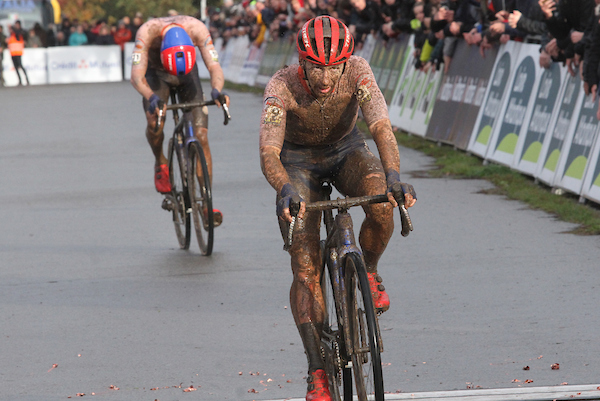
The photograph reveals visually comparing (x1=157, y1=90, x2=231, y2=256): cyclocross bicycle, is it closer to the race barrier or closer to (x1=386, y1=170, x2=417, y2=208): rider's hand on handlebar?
the race barrier

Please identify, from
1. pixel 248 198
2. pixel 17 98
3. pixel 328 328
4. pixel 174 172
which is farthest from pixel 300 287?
pixel 17 98

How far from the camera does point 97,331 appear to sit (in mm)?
6750

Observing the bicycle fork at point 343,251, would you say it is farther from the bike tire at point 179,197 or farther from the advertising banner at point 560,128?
the advertising banner at point 560,128

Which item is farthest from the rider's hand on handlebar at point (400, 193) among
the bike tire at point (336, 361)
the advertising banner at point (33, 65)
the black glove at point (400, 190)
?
the advertising banner at point (33, 65)

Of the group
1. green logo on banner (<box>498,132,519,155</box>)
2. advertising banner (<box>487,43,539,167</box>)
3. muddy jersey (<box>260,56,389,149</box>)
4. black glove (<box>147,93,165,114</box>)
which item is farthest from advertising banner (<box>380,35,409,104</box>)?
muddy jersey (<box>260,56,389,149</box>)

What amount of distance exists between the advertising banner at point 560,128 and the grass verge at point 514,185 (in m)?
0.20

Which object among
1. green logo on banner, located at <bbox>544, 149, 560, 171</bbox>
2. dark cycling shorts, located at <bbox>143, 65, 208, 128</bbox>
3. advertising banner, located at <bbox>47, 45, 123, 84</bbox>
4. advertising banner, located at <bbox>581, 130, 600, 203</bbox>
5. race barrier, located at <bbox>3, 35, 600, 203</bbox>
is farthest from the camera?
advertising banner, located at <bbox>47, 45, 123, 84</bbox>

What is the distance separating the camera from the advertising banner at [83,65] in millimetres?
44625

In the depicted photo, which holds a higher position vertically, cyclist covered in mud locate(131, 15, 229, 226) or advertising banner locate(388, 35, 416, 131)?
cyclist covered in mud locate(131, 15, 229, 226)

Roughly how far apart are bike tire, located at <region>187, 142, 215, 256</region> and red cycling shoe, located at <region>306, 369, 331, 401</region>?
395 centimetres

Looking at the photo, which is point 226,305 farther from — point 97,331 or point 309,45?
point 309,45

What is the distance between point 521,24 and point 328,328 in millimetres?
8023

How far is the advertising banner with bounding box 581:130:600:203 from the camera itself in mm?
9734

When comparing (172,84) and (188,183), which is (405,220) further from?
(172,84)
